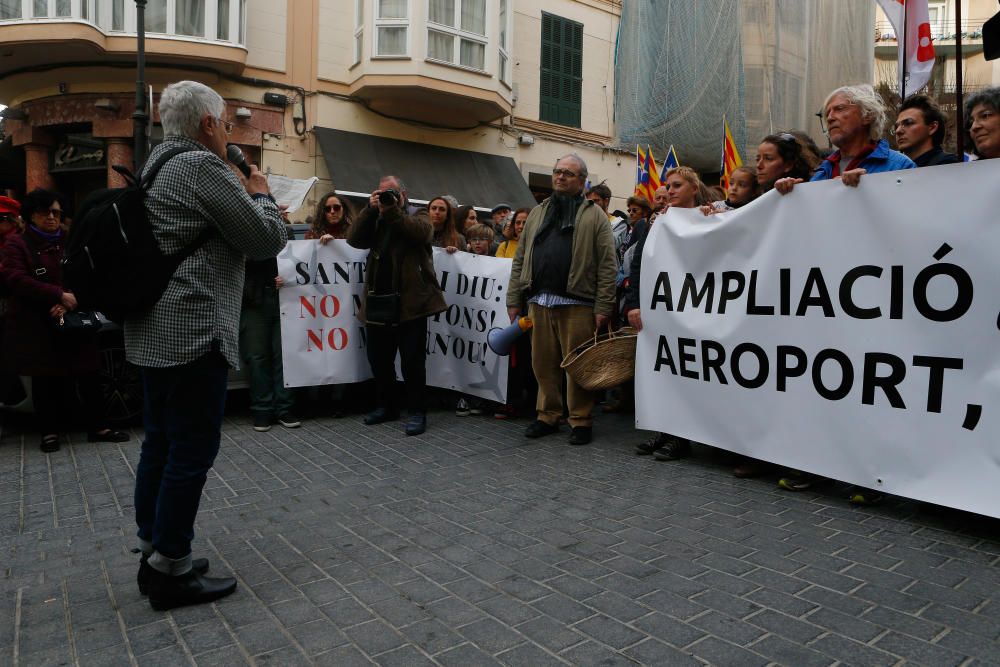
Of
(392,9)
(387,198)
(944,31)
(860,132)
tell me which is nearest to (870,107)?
(860,132)

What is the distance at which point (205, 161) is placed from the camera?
9.38ft

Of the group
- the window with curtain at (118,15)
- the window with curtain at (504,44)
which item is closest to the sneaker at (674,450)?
the window with curtain at (118,15)

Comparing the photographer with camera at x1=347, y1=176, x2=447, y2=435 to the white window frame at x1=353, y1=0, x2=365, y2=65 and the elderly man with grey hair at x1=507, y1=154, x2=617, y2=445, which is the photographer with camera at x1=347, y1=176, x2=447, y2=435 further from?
the white window frame at x1=353, y1=0, x2=365, y2=65

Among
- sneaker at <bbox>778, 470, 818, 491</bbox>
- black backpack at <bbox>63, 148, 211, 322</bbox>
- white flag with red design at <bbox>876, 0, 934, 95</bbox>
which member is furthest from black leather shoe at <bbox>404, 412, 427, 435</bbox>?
white flag with red design at <bbox>876, 0, 934, 95</bbox>

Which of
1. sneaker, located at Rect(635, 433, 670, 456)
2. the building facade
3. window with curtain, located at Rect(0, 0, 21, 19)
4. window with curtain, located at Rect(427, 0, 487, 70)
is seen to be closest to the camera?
sneaker, located at Rect(635, 433, 670, 456)

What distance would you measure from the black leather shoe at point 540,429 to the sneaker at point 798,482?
6.42ft

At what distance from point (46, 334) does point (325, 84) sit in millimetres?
11995

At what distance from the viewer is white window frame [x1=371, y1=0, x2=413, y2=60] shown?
16.0 metres

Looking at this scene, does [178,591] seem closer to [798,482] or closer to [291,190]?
[798,482]

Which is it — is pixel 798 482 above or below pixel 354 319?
below

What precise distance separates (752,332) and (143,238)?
3.31 metres

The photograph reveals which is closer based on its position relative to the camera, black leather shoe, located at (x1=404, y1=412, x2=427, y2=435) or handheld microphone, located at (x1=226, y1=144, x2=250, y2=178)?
handheld microphone, located at (x1=226, y1=144, x2=250, y2=178)

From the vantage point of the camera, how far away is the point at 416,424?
6.14m

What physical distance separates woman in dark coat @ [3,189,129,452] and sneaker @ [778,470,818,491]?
4681 mm
